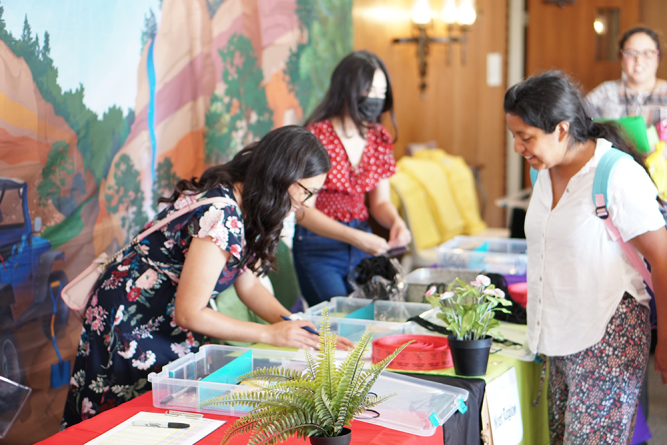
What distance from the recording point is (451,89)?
666cm

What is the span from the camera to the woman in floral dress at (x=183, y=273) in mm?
1863

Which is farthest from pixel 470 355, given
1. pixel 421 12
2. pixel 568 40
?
pixel 568 40

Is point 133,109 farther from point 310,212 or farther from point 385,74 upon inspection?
point 385,74

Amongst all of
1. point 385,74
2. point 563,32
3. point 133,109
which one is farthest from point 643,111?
point 563,32

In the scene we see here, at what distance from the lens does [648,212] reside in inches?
66.4

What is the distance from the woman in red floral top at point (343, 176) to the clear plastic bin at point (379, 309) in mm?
421

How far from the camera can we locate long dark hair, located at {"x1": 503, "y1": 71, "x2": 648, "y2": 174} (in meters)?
1.75

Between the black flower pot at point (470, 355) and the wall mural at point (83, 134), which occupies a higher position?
the wall mural at point (83, 134)

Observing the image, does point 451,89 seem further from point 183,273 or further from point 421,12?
point 183,273

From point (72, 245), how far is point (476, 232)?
3.81m

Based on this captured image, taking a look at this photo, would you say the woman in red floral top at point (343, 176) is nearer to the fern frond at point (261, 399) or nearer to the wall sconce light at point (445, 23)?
the fern frond at point (261, 399)

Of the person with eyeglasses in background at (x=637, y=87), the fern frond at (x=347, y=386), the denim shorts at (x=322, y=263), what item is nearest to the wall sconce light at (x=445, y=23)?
the person with eyeglasses in background at (x=637, y=87)

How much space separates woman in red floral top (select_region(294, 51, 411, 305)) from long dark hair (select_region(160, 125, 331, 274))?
0.83 m

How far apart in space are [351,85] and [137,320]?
4.58 feet
